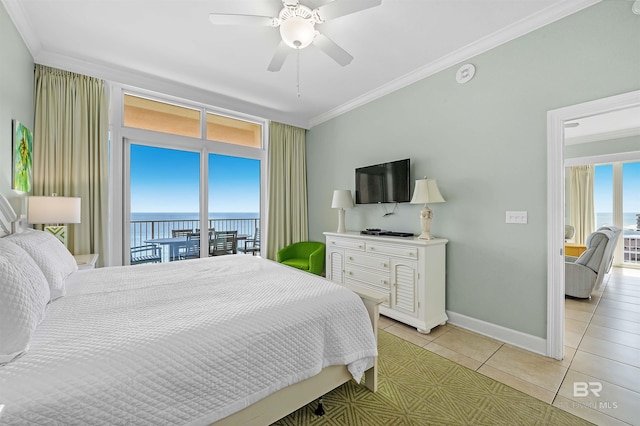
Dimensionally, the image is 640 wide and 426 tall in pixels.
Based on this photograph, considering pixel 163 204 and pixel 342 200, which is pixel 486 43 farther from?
pixel 163 204

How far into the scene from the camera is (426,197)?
276 centimetres

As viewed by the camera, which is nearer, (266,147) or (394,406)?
(394,406)

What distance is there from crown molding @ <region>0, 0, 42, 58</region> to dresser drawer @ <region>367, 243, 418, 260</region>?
375cm

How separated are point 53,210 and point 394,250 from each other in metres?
3.30

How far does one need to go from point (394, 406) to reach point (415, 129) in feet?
9.15

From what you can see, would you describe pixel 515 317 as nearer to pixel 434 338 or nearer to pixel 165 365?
pixel 434 338

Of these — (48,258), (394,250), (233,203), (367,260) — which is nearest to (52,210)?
(48,258)

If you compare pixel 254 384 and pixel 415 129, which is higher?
pixel 415 129

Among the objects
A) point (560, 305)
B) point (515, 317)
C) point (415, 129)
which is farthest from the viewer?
point (415, 129)

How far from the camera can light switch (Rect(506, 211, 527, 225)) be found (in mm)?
2367

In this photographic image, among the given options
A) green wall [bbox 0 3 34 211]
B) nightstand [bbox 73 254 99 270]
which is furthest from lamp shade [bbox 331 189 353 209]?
green wall [bbox 0 3 34 211]

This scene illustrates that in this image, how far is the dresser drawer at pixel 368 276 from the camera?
117 inches

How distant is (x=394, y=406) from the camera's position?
1655mm

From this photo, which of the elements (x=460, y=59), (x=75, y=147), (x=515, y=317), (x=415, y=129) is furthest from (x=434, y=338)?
(x=75, y=147)
